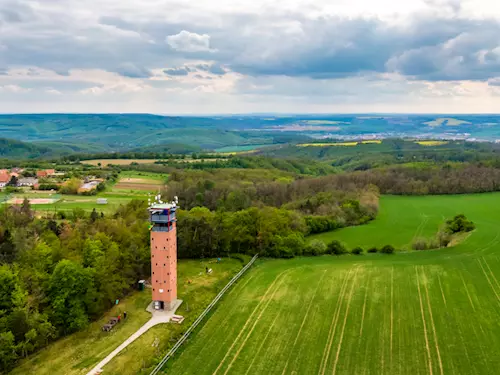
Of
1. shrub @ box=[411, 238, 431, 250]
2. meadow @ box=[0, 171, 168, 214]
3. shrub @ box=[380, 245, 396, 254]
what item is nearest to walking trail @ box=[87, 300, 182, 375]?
shrub @ box=[380, 245, 396, 254]

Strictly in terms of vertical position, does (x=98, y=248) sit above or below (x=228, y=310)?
above

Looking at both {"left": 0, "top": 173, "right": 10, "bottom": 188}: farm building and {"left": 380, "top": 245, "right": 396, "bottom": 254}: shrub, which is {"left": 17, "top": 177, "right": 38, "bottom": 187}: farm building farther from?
{"left": 380, "top": 245, "right": 396, "bottom": 254}: shrub

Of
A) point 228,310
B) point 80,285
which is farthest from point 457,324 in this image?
point 80,285

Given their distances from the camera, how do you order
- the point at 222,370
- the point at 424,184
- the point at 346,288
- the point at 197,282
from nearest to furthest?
the point at 222,370 → the point at 346,288 → the point at 197,282 → the point at 424,184

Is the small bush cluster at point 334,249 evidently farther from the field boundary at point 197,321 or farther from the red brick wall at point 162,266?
the red brick wall at point 162,266

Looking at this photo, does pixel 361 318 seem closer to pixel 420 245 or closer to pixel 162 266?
pixel 162 266

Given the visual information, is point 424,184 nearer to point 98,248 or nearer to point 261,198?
point 261,198
